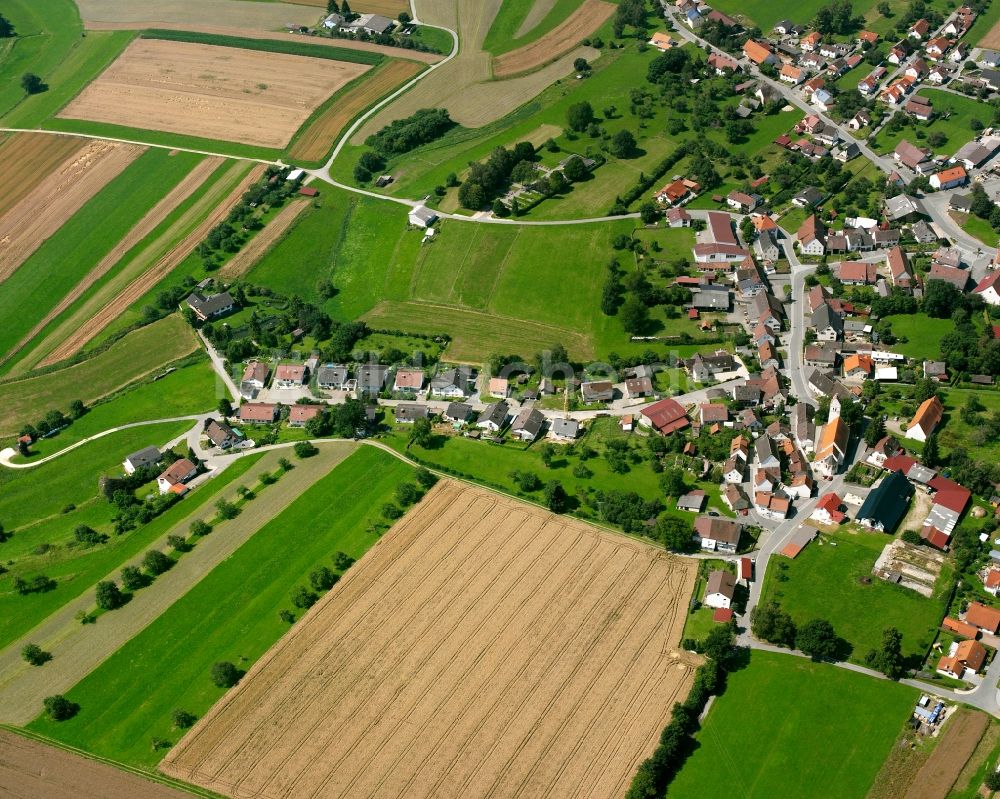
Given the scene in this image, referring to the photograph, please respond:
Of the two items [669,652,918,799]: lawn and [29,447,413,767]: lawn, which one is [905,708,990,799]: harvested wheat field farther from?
[29,447,413,767]: lawn

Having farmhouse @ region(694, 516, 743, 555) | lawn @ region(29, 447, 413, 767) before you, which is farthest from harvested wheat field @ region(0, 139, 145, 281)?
farmhouse @ region(694, 516, 743, 555)

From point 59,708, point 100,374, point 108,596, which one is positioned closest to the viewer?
point 59,708

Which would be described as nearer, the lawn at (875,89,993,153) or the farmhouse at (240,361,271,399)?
the farmhouse at (240,361,271,399)

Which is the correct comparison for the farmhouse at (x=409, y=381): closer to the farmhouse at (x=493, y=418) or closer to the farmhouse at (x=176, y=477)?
the farmhouse at (x=493, y=418)

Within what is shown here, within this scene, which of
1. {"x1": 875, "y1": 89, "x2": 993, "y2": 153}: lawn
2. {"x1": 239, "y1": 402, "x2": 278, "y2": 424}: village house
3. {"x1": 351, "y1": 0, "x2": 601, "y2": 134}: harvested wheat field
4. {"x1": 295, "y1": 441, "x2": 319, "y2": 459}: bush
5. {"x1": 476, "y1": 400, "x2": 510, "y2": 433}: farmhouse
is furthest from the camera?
{"x1": 351, "y1": 0, "x2": 601, "y2": 134}: harvested wheat field

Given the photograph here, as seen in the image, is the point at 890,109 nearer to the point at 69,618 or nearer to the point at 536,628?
the point at 536,628

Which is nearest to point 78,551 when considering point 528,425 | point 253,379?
point 253,379

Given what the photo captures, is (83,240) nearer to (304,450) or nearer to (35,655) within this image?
(304,450)
